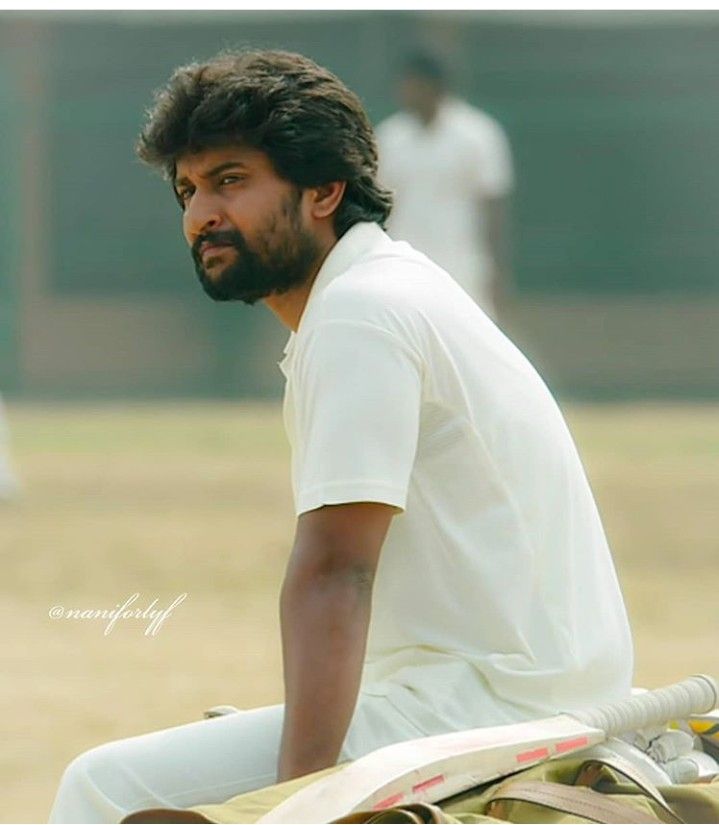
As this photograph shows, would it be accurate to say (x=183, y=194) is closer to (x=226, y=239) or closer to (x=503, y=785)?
(x=226, y=239)

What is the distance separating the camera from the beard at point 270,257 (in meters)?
2.49

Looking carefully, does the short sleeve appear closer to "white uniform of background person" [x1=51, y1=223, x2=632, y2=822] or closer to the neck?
"white uniform of background person" [x1=51, y1=223, x2=632, y2=822]

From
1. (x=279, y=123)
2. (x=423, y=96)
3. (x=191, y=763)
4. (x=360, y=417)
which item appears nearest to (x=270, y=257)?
(x=279, y=123)

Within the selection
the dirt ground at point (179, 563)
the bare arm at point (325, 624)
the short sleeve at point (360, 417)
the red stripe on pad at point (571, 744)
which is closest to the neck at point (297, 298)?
the short sleeve at point (360, 417)

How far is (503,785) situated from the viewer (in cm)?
210

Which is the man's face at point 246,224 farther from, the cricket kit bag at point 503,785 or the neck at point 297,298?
the cricket kit bag at point 503,785

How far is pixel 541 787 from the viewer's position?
2062 millimetres

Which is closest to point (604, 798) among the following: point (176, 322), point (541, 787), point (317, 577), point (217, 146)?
point (541, 787)

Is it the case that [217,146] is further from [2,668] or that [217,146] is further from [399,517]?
[2,668]

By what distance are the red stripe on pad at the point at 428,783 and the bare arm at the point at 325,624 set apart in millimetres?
162

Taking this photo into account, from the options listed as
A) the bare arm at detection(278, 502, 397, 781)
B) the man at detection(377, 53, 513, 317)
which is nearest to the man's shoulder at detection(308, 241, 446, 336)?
the bare arm at detection(278, 502, 397, 781)

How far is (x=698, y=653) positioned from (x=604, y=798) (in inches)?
139

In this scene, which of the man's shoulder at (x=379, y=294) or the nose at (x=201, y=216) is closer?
the man's shoulder at (x=379, y=294)

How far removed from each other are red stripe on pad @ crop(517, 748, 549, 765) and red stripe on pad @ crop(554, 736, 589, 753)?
0.6 inches
